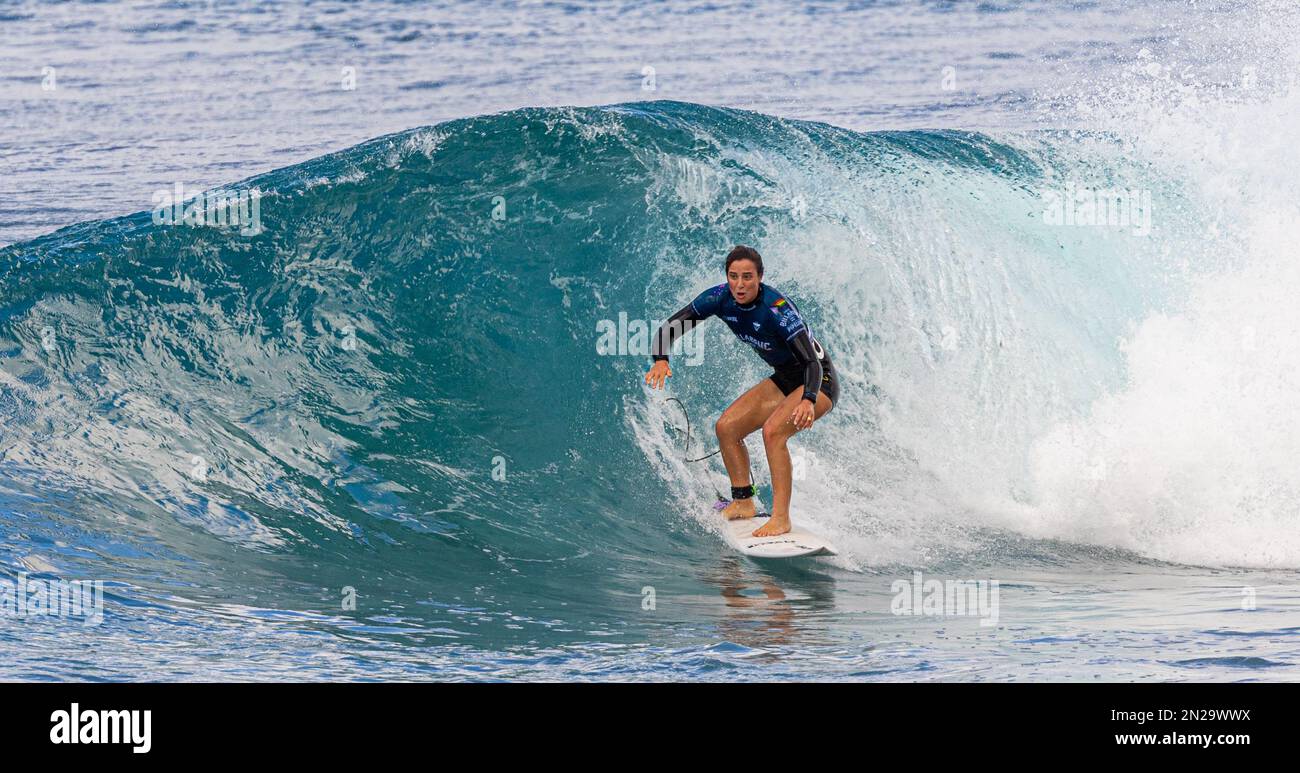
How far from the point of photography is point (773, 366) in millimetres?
8070

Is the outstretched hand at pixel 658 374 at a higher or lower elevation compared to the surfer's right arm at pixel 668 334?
lower

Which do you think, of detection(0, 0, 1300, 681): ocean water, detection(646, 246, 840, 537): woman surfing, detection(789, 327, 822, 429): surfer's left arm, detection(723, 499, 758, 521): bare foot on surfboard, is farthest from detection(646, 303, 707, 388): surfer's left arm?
detection(0, 0, 1300, 681): ocean water

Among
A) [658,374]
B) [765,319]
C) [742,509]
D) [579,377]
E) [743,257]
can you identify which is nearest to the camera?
[743,257]

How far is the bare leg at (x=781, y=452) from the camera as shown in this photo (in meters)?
7.83

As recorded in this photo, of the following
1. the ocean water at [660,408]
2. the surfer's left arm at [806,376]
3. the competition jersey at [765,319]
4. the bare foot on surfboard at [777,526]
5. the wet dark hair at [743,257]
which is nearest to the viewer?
the ocean water at [660,408]

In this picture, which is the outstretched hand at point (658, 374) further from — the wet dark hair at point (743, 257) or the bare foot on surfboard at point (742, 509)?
the bare foot on surfboard at point (742, 509)

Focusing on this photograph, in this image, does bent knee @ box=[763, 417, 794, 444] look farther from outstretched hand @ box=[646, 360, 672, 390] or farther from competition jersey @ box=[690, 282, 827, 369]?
outstretched hand @ box=[646, 360, 672, 390]

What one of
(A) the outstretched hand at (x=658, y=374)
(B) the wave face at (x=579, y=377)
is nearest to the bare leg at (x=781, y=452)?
(B) the wave face at (x=579, y=377)

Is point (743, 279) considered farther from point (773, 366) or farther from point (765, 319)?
point (773, 366)

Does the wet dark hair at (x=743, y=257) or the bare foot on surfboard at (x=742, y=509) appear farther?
the bare foot on surfboard at (x=742, y=509)

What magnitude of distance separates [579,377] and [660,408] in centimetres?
76

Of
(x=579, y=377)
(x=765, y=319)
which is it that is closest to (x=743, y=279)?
(x=765, y=319)

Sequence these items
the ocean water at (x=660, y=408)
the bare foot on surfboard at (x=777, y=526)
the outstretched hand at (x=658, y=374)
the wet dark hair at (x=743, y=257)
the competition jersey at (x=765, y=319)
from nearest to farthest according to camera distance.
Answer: the ocean water at (x=660, y=408) → the wet dark hair at (x=743, y=257) → the competition jersey at (x=765, y=319) → the outstretched hand at (x=658, y=374) → the bare foot on surfboard at (x=777, y=526)
